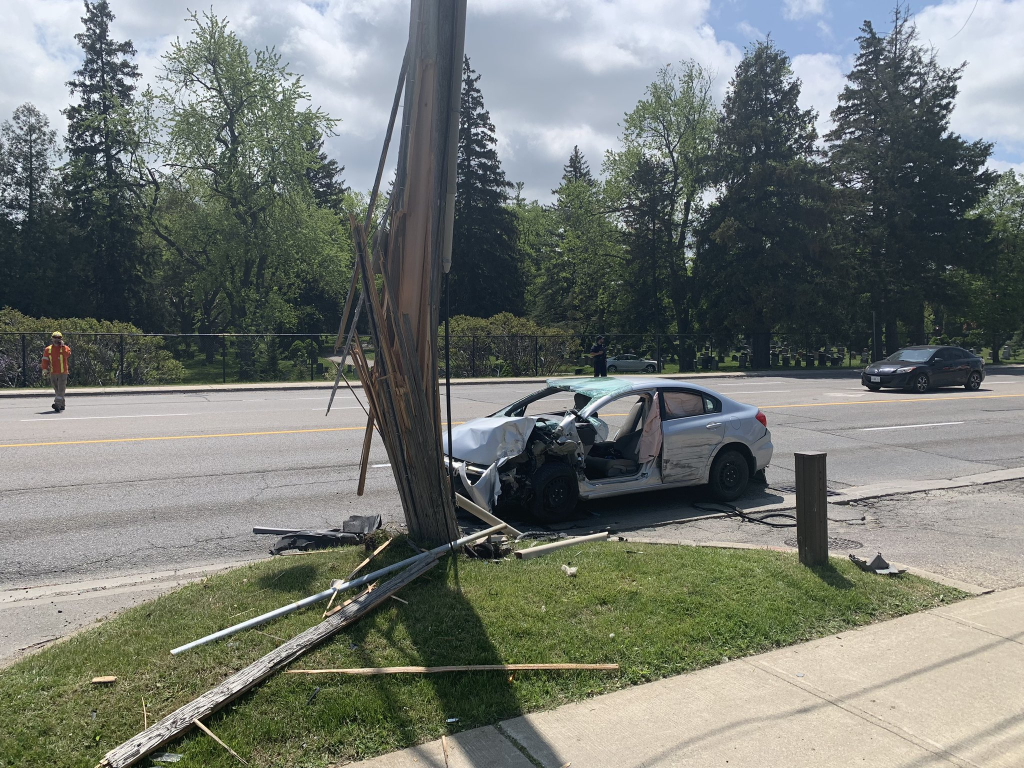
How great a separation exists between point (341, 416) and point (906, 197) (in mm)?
39929

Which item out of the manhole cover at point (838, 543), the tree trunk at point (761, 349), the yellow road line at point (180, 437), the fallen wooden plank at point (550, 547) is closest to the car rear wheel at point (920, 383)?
the yellow road line at point (180, 437)

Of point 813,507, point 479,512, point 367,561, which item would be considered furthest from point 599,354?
point 367,561

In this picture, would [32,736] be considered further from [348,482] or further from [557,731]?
[348,482]

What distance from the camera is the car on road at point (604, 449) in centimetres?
768

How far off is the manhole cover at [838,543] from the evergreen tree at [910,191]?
41.9 m

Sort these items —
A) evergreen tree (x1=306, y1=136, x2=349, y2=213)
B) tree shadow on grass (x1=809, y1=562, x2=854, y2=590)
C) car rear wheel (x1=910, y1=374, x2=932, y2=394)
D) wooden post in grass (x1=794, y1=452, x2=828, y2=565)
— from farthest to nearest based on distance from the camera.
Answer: evergreen tree (x1=306, y1=136, x2=349, y2=213)
car rear wheel (x1=910, y1=374, x2=932, y2=394)
wooden post in grass (x1=794, y1=452, x2=828, y2=565)
tree shadow on grass (x1=809, y1=562, x2=854, y2=590)

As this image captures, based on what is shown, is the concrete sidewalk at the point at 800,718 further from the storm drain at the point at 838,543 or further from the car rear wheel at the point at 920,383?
the car rear wheel at the point at 920,383

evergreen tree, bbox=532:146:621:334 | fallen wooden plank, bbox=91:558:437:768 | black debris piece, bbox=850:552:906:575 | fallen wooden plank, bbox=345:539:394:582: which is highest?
evergreen tree, bbox=532:146:621:334

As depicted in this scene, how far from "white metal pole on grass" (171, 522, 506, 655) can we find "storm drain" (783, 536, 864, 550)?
3.15 meters

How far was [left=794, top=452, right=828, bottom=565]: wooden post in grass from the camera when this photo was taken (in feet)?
19.5

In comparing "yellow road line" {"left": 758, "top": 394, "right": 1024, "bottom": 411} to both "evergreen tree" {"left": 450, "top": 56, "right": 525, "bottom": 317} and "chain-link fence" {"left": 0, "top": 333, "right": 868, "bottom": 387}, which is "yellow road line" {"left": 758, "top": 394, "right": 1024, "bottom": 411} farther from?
"evergreen tree" {"left": 450, "top": 56, "right": 525, "bottom": 317}

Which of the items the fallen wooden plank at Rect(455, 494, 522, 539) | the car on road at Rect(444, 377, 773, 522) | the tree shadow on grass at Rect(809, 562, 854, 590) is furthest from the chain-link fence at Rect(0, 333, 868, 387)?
the tree shadow on grass at Rect(809, 562, 854, 590)

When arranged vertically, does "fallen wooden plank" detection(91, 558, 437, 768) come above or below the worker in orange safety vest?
below

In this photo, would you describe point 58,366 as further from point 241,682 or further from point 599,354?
point 599,354
